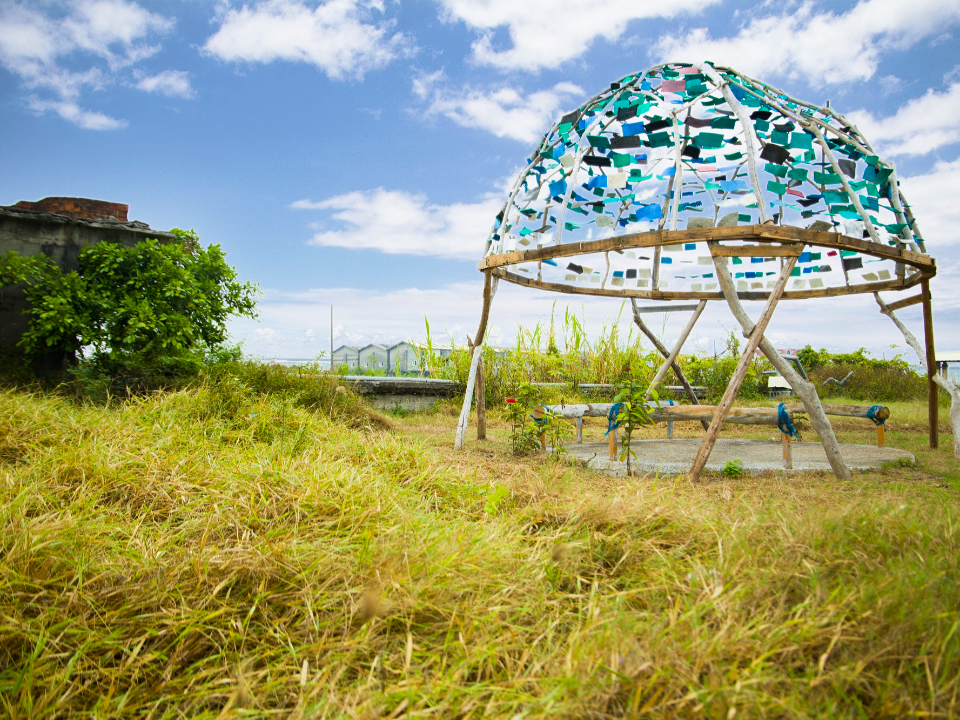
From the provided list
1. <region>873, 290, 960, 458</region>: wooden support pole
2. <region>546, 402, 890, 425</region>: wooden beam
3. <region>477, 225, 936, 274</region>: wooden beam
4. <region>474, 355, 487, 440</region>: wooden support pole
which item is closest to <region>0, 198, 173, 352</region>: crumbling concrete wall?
<region>474, 355, 487, 440</region>: wooden support pole

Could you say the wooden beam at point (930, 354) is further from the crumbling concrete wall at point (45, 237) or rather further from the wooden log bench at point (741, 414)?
the crumbling concrete wall at point (45, 237)

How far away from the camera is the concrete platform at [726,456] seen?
14.6 feet

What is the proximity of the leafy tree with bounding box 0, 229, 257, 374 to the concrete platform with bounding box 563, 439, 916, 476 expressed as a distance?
4.45 m

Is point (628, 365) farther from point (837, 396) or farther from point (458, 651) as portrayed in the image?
point (458, 651)

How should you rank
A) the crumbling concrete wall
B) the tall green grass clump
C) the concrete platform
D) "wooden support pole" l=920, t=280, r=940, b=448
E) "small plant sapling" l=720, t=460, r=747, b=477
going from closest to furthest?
"small plant sapling" l=720, t=460, r=747, b=477
the concrete platform
"wooden support pole" l=920, t=280, r=940, b=448
the crumbling concrete wall
the tall green grass clump

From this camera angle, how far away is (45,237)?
25.1ft

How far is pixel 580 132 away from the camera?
5.00 meters

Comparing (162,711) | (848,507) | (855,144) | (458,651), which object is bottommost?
(162,711)

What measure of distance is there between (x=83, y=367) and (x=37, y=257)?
1.81 m

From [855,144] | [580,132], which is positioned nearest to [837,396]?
[855,144]

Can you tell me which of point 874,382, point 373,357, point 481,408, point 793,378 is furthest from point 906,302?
point 373,357

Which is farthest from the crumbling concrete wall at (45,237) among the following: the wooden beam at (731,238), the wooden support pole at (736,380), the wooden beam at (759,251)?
the wooden support pole at (736,380)

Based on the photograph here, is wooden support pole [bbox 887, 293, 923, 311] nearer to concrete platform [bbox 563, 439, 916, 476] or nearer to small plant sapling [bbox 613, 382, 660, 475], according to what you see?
concrete platform [bbox 563, 439, 916, 476]

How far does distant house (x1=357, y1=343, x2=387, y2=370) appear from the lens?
41.2ft
